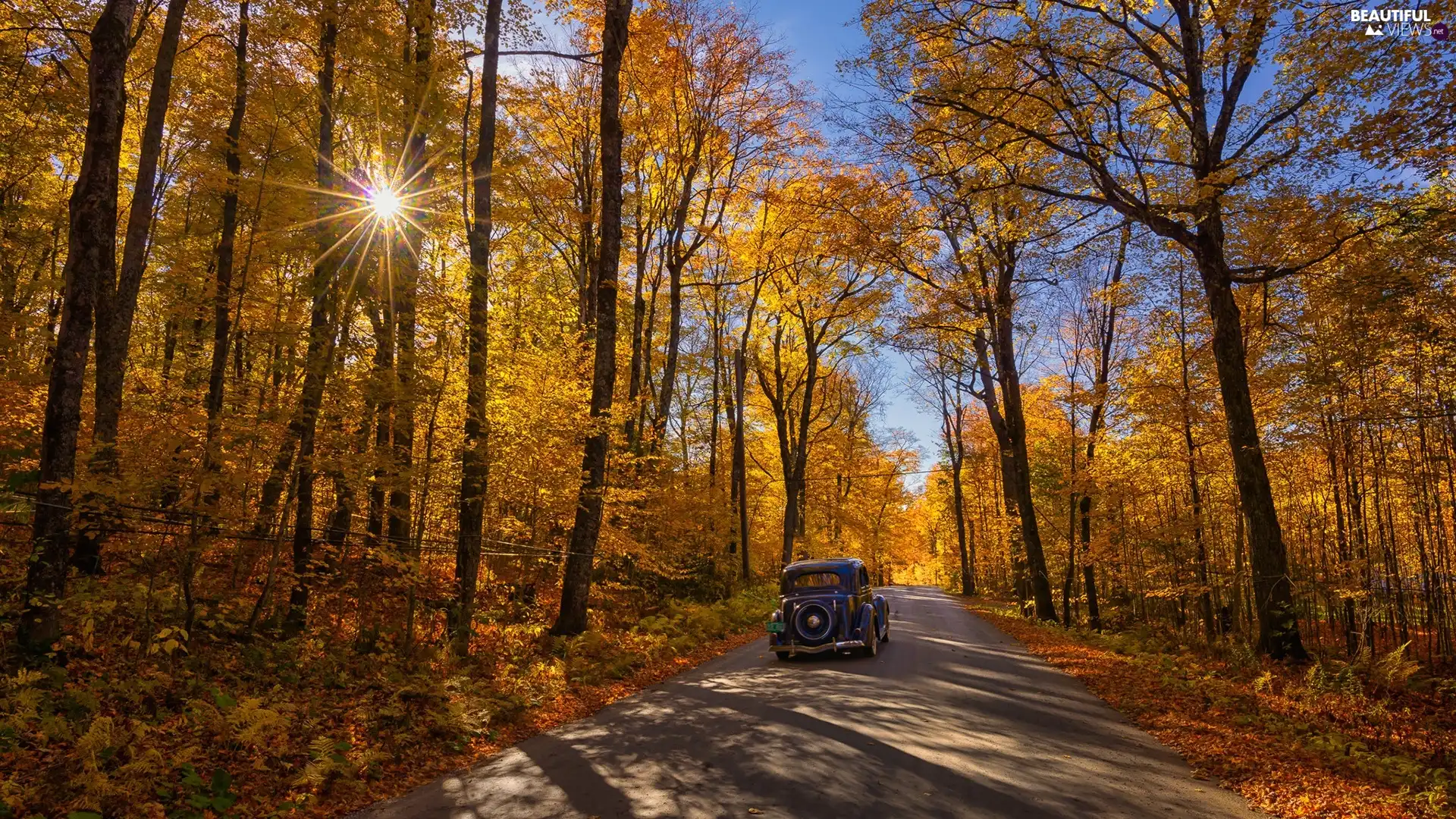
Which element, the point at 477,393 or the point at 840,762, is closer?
the point at 840,762

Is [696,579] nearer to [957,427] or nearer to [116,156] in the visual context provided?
[116,156]

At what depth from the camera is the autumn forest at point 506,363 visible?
634 cm

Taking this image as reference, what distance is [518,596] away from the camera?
1364 centimetres

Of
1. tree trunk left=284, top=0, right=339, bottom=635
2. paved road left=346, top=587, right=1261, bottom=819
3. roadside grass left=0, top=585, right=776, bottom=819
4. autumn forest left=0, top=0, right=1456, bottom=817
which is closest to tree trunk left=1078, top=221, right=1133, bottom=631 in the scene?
autumn forest left=0, top=0, right=1456, bottom=817

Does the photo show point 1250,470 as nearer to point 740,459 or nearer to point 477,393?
point 477,393

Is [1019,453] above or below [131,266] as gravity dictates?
below

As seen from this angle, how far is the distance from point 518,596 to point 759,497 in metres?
19.8

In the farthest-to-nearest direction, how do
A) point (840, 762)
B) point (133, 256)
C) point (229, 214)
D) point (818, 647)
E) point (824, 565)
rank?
point (824, 565) < point (818, 647) < point (229, 214) < point (133, 256) < point (840, 762)

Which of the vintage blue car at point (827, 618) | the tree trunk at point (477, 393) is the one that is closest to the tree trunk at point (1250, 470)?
the vintage blue car at point (827, 618)

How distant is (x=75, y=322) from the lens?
627 cm

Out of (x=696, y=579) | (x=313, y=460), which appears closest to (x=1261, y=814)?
(x=313, y=460)

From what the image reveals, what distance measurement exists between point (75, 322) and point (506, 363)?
7337 millimetres

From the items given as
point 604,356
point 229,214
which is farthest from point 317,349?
point 604,356

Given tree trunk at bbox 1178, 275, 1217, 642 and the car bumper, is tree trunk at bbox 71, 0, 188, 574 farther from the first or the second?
tree trunk at bbox 1178, 275, 1217, 642
